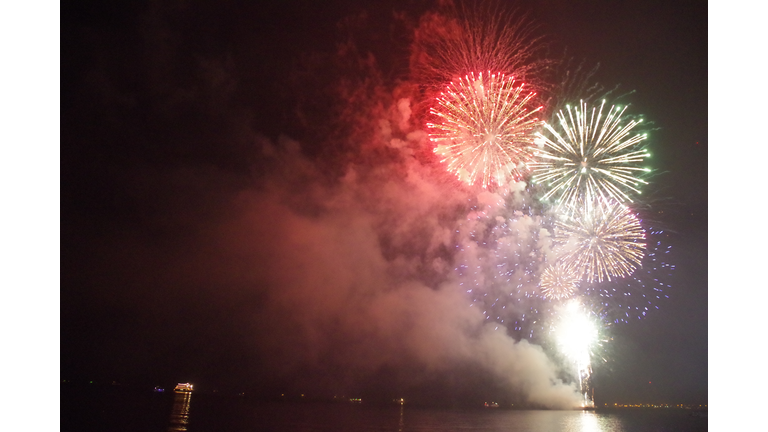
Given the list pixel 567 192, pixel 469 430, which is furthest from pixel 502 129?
pixel 469 430

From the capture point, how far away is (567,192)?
16.9 m

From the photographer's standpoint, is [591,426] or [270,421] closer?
[270,421]

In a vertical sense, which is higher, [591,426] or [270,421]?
[270,421]

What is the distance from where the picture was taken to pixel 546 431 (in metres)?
47.3

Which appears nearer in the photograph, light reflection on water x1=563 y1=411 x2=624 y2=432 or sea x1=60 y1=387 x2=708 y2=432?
sea x1=60 y1=387 x2=708 y2=432

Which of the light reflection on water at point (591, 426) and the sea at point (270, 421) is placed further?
the light reflection on water at point (591, 426)

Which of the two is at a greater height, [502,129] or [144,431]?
[502,129]

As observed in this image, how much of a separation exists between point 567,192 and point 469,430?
130 ft

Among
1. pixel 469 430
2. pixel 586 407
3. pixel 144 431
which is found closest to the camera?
pixel 144 431

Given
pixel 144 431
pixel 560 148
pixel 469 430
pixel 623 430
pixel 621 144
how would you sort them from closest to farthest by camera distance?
1. pixel 621 144
2. pixel 560 148
3. pixel 144 431
4. pixel 469 430
5. pixel 623 430

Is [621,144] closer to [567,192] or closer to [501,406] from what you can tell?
[567,192]

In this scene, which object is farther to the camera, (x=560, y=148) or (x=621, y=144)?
(x=560, y=148)
